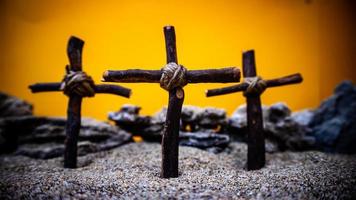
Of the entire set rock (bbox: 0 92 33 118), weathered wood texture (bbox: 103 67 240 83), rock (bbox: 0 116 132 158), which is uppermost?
weathered wood texture (bbox: 103 67 240 83)

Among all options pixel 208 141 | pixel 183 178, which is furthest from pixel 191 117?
pixel 183 178

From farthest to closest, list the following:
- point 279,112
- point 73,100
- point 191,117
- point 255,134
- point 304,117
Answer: point 304,117 < point 279,112 < point 191,117 < point 255,134 < point 73,100

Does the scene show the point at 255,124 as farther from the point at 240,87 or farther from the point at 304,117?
the point at 304,117

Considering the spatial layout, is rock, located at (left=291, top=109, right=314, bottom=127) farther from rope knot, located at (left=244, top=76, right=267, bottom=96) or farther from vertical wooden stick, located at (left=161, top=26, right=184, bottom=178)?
vertical wooden stick, located at (left=161, top=26, right=184, bottom=178)

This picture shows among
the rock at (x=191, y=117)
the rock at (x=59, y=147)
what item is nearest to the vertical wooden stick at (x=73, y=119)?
the rock at (x=59, y=147)

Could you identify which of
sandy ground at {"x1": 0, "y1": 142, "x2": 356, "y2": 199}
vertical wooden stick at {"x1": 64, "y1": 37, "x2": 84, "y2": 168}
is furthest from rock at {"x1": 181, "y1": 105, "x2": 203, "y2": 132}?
vertical wooden stick at {"x1": 64, "y1": 37, "x2": 84, "y2": 168}

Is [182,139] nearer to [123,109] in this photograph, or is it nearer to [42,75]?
[123,109]

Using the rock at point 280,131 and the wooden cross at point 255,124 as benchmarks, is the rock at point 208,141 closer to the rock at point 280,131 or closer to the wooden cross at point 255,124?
the rock at point 280,131
